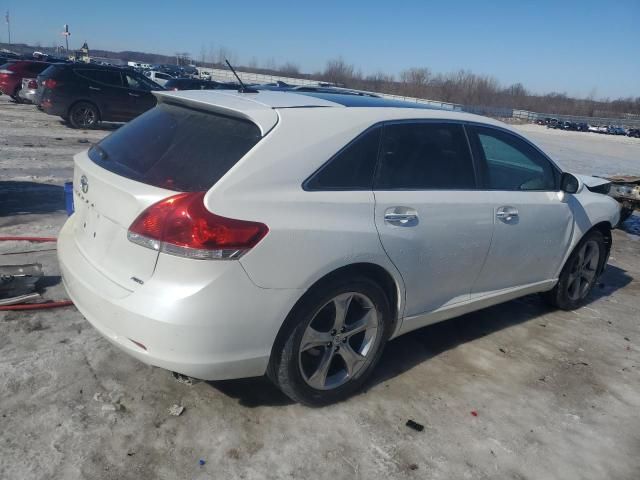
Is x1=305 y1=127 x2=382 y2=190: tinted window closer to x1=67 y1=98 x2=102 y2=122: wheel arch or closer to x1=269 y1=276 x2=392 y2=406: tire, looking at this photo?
x1=269 y1=276 x2=392 y2=406: tire

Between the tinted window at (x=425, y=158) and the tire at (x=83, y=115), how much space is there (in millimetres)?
14271

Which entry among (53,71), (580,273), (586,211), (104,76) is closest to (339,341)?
(586,211)

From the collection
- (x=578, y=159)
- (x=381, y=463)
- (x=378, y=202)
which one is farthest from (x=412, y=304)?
(x=578, y=159)

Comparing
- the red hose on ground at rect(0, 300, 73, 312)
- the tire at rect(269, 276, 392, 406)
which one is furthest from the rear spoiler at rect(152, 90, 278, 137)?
the red hose on ground at rect(0, 300, 73, 312)

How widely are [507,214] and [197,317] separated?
2.48 m

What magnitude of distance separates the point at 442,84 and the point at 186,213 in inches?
4338

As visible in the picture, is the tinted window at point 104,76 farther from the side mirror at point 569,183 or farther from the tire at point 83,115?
the side mirror at point 569,183

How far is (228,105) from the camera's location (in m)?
3.11

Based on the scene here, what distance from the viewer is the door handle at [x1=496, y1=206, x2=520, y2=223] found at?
3.99 meters

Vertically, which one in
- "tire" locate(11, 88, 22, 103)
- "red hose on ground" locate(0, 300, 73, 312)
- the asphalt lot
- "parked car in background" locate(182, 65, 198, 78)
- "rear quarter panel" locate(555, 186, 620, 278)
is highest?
"rear quarter panel" locate(555, 186, 620, 278)

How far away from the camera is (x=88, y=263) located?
306cm

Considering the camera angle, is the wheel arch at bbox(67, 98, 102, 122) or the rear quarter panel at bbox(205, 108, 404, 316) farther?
the wheel arch at bbox(67, 98, 102, 122)

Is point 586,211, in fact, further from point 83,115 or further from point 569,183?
point 83,115

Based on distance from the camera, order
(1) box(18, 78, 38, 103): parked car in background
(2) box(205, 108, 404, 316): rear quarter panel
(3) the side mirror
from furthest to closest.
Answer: (1) box(18, 78, 38, 103): parked car in background < (3) the side mirror < (2) box(205, 108, 404, 316): rear quarter panel
